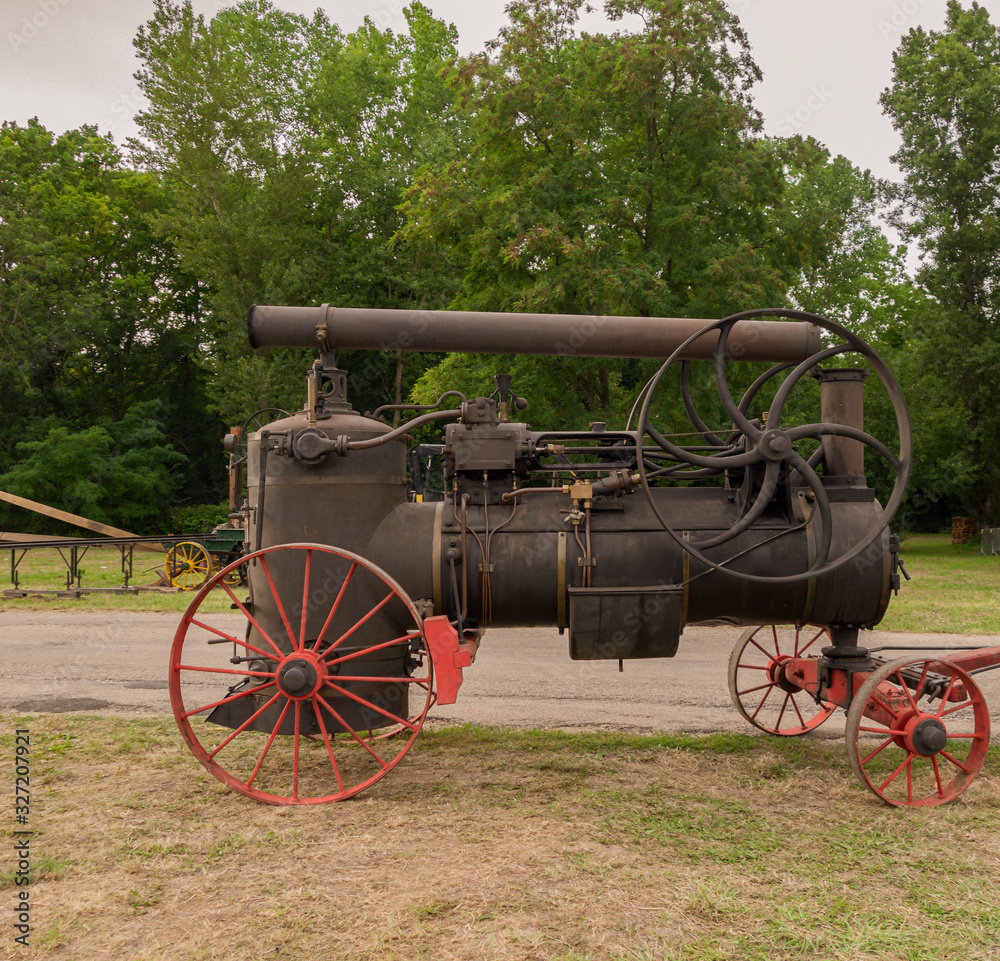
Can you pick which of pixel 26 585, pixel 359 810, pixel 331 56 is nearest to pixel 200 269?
pixel 331 56

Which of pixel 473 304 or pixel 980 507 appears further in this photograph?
pixel 980 507

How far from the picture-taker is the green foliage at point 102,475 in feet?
75.8

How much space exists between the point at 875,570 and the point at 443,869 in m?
3.05

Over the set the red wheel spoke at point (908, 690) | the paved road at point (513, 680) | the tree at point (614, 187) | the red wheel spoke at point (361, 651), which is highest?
the tree at point (614, 187)

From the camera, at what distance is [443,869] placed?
3758 millimetres

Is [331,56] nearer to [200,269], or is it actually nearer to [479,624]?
[200,269]

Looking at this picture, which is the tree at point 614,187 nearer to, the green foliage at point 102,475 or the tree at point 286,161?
the tree at point 286,161

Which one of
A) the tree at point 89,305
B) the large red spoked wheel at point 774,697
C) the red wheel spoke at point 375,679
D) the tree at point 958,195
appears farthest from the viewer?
the tree at point 89,305

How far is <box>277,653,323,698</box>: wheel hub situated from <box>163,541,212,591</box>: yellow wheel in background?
34.6 ft

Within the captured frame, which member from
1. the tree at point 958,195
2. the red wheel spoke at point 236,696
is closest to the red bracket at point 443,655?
the red wheel spoke at point 236,696

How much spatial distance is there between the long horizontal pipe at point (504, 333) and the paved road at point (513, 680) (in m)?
2.87

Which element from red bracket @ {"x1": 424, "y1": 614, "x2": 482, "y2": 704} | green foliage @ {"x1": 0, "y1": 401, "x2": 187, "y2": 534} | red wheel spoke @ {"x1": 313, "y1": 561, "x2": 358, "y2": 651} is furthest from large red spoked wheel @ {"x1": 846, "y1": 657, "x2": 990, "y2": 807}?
green foliage @ {"x1": 0, "y1": 401, "x2": 187, "y2": 534}

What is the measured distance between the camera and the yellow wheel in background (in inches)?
570

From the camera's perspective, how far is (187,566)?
48.3 ft
